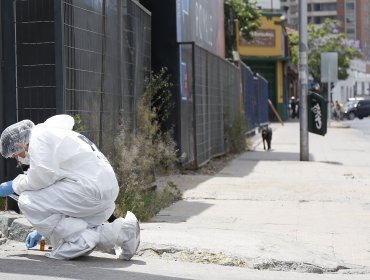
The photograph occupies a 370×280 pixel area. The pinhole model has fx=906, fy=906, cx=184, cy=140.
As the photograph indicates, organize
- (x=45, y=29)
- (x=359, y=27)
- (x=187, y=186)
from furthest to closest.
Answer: (x=359, y=27), (x=187, y=186), (x=45, y=29)

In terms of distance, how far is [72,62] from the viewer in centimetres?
906

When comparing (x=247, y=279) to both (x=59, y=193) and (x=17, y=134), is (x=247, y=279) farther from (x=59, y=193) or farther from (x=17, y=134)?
(x=17, y=134)

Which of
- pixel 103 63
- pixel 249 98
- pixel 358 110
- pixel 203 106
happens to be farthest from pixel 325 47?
pixel 103 63

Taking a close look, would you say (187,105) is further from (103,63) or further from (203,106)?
(103,63)

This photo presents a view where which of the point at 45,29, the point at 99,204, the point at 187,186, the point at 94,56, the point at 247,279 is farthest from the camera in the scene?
the point at 187,186

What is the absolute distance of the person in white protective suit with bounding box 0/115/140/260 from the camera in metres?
7.00

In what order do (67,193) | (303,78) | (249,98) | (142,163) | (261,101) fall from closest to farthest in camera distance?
1. (67,193)
2. (142,163)
3. (303,78)
4. (249,98)
5. (261,101)

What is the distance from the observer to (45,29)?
29.5 feet

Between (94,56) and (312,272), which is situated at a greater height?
(94,56)

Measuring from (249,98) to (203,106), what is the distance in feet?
41.5

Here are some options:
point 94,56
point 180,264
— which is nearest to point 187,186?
point 94,56

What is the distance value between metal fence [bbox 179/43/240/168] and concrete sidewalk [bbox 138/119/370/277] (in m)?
0.64

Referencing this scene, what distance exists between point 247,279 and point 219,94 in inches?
529

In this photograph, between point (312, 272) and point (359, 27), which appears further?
point (359, 27)
